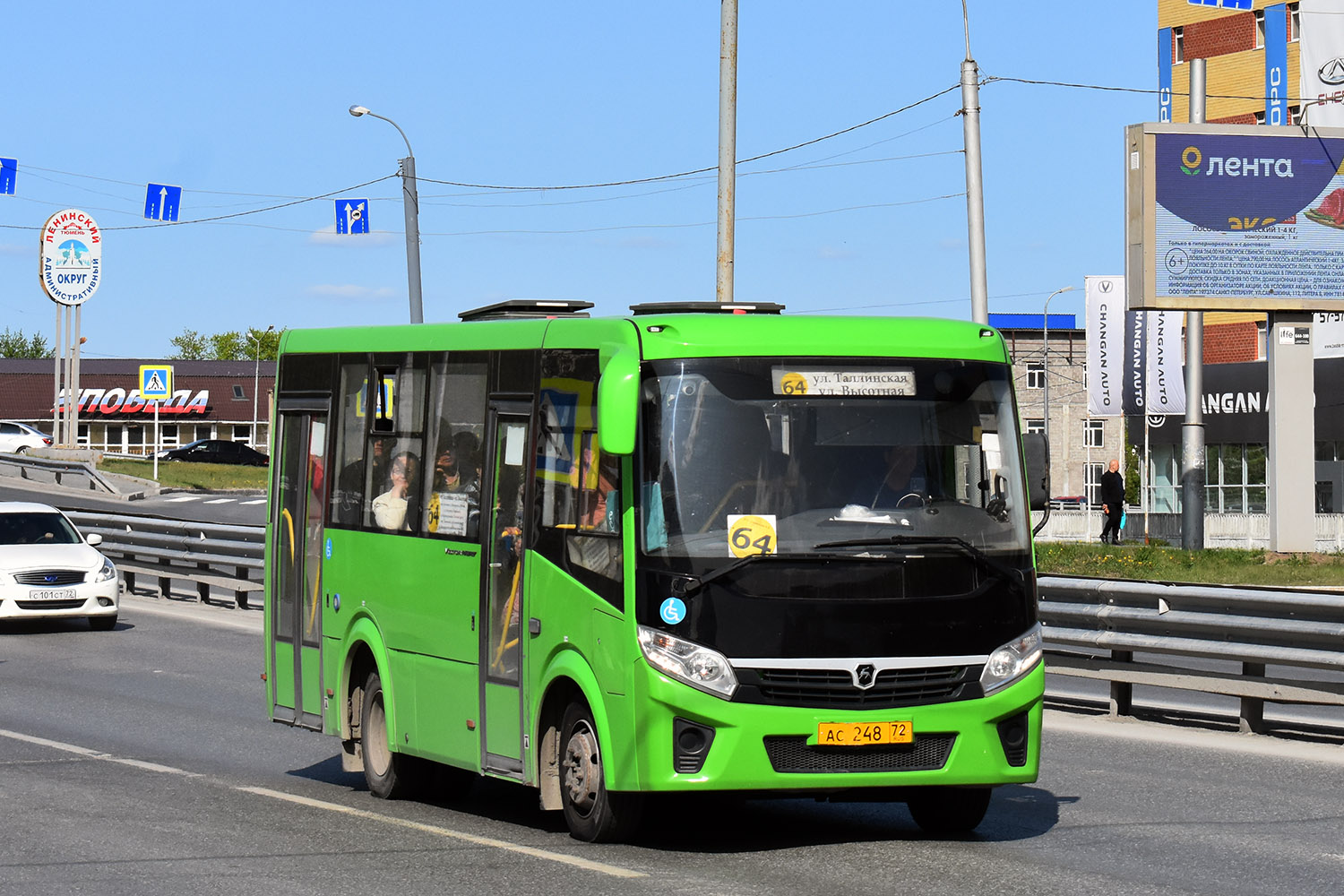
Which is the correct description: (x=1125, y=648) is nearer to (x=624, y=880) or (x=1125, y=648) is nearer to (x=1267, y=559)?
(x=624, y=880)

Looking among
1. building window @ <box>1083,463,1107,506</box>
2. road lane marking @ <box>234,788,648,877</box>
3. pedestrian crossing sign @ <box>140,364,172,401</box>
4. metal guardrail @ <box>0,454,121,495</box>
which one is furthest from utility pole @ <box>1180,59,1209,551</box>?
building window @ <box>1083,463,1107,506</box>

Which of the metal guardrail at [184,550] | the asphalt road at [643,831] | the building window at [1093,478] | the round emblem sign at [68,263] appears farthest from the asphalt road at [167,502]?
the building window at [1093,478]

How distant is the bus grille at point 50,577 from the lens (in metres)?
21.8

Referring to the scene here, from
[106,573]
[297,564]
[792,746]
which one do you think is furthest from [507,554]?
[106,573]

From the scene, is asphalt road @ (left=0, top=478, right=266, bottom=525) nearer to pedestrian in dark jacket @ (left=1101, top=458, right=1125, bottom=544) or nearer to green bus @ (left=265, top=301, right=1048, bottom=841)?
pedestrian in dark jacket @ (left=1101, top=458, right=1125, bottom=544)

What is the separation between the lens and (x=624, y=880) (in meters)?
7.69

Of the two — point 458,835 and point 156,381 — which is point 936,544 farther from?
point 156,381

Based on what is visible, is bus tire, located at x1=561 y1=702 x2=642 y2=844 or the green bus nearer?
the green bus

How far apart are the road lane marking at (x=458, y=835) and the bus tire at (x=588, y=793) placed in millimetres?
236

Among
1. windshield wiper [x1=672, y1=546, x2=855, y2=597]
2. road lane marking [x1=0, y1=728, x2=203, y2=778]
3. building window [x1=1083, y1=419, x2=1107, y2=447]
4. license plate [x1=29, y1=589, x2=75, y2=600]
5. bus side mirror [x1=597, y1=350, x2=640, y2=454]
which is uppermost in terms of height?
building window [x1=1083, y1=419, x2=1107, y2=447]

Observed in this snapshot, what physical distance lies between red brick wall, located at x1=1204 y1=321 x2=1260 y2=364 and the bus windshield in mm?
50946

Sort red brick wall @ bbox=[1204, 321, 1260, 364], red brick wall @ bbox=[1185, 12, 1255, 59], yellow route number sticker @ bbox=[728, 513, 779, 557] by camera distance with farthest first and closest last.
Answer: red brick wall @ bbox=[1185, 12, 1255, 59], red brick wall @ bbox=[1204, 321, 1260, 364], yellow route number sticker @ bbox=[728, 513, 779, 557]

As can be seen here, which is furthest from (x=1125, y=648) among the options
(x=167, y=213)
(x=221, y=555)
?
(x=167, y=213)

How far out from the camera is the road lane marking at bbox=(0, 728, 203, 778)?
11.5 meters
